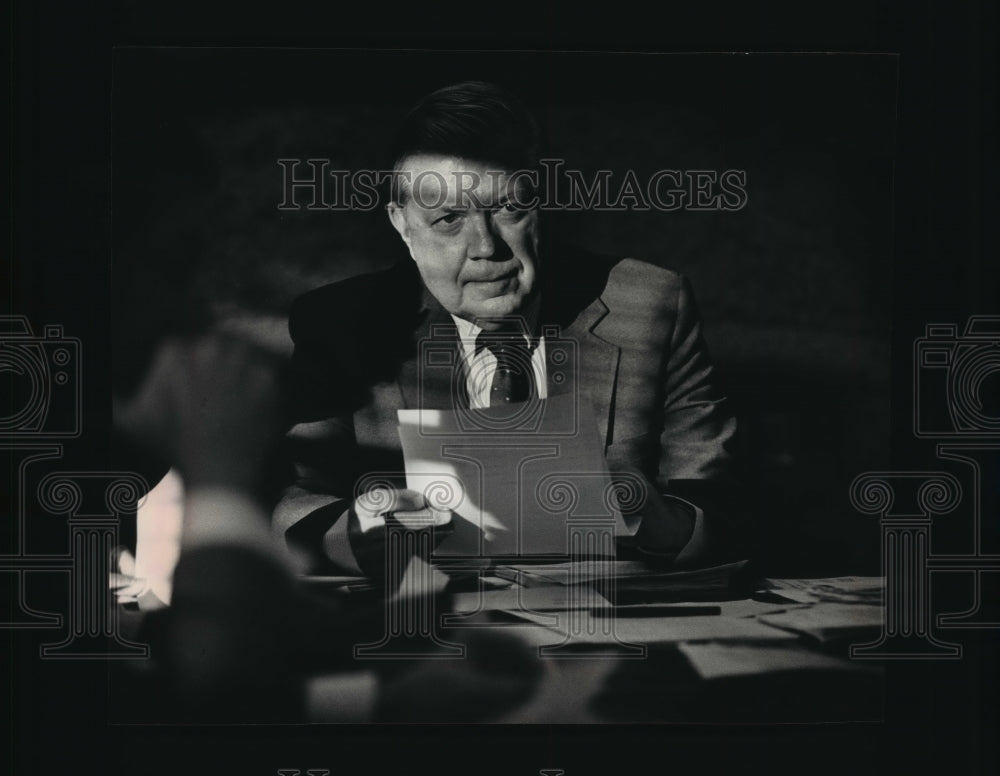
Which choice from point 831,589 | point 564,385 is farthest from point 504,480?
point 831,589

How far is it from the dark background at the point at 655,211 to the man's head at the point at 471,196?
0.06 metres

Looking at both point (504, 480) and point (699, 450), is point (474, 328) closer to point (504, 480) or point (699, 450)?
point (504, 480)

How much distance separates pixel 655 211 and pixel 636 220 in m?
0.06

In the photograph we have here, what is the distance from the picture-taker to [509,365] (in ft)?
10.2

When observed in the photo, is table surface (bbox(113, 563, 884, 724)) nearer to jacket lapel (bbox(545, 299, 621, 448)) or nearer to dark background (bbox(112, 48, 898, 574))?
dark background (bbox(112, 48, 898, 574))

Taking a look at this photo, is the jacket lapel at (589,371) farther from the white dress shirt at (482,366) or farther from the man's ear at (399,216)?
the man's ear at (399,216)

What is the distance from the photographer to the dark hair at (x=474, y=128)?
310cm

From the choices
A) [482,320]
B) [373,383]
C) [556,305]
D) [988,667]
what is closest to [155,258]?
[373,383]

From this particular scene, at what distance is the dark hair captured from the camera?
122 inches

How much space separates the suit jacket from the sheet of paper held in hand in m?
0.07

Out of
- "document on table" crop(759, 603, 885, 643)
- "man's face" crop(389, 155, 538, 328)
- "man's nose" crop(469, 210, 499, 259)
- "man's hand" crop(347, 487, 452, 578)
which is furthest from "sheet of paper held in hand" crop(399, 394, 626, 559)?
"document on table" crop(759, 603, 885, 643)

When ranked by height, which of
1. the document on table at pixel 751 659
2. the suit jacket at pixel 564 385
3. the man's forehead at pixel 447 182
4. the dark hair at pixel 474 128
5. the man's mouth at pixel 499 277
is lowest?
the document on table at pixel 751 659

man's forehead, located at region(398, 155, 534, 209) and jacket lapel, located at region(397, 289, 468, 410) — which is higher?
man's forehead, located at region(398, 155, 534, 209)

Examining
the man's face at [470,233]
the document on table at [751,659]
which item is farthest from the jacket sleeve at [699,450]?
the man's face at [470,233]
